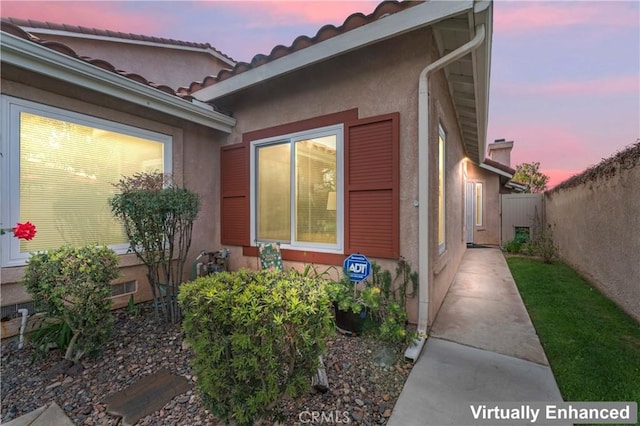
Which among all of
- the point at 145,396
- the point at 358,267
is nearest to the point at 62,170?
the point at 145,396

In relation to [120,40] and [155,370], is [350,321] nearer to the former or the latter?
[155,370]

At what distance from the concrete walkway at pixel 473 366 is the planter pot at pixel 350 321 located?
0.79m

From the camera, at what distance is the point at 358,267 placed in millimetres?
3693

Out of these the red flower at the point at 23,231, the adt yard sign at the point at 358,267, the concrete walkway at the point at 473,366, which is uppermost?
the red flower at the point at 23,231

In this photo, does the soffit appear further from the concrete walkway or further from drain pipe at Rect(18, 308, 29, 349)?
drain pipe at Rect(18, 308, 29, 349)

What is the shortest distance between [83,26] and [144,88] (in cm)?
513

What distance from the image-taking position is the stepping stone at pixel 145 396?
91.3 inches

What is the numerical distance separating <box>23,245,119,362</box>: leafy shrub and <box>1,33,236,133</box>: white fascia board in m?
2.13

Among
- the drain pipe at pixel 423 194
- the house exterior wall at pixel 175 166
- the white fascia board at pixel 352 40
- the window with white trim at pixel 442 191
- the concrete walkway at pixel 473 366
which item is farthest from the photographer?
the window with white trim at pixel 442 191

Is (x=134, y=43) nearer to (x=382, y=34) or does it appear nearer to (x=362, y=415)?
(x=382, y=34)

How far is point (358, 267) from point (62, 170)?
437cm

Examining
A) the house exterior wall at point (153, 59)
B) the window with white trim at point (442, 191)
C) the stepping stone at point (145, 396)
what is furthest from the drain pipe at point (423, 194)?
the house exterior wall at point (153, 59)

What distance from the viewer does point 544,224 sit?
37.1ft

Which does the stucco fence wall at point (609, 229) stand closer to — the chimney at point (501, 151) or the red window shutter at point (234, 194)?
the red window shutter at point (234, 194)
